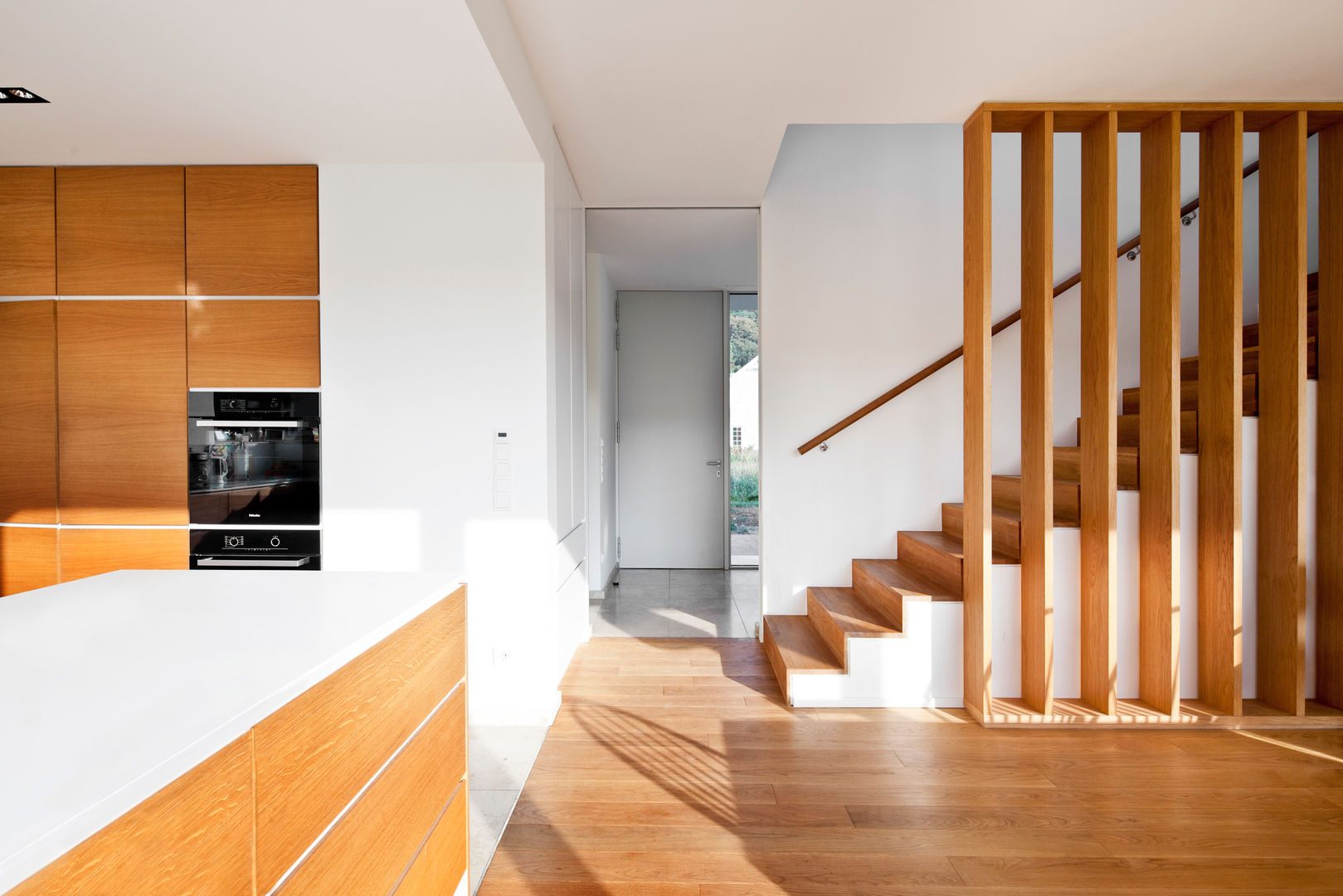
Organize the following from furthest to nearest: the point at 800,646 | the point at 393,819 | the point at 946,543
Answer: the point at 946,543
the point at 800,646
the point at 393,819

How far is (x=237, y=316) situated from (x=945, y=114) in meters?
3.01

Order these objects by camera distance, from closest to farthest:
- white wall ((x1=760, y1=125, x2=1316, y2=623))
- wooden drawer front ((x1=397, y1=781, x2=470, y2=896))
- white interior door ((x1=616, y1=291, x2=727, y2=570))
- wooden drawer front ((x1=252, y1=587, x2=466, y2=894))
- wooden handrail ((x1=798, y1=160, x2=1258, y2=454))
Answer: wooden drawer front ((x1=252, y1=587, x2=466, y2=894)), wooden drawer front ((x1=397, y1=781, x2=470, y2=896)), wooden handrail ((x1=798, y1=160, x2=1258, y2=454)), white wall ((x1=760, y1=125, x2=1316, y2=623)), white interior door ((x1=616, y1=291, x2=727, y2=570))

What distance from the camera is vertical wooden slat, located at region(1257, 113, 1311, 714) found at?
2.57 metres

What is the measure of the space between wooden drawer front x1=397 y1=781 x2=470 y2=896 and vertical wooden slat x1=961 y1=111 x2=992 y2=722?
204 cm

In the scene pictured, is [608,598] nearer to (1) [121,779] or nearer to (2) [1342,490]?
(2) [1342,490]

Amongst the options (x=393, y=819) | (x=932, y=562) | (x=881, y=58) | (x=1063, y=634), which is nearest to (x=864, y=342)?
(x=932, y=562)

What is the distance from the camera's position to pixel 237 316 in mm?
2723

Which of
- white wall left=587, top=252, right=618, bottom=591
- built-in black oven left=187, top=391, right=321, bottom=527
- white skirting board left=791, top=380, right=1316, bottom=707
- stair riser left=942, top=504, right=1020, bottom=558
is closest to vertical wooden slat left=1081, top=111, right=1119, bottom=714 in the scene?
white skirting board left=791, top=380, right=1316, bottom=707

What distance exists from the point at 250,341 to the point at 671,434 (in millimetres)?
3644

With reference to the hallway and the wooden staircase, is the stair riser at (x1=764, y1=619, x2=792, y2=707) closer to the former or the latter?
the wooden staircase

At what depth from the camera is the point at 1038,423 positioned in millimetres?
2607

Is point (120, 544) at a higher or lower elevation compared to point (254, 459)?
lower

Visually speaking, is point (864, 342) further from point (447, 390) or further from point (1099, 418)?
point (447, 390)

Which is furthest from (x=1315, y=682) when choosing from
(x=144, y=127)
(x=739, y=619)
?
(x=144, y=127)
